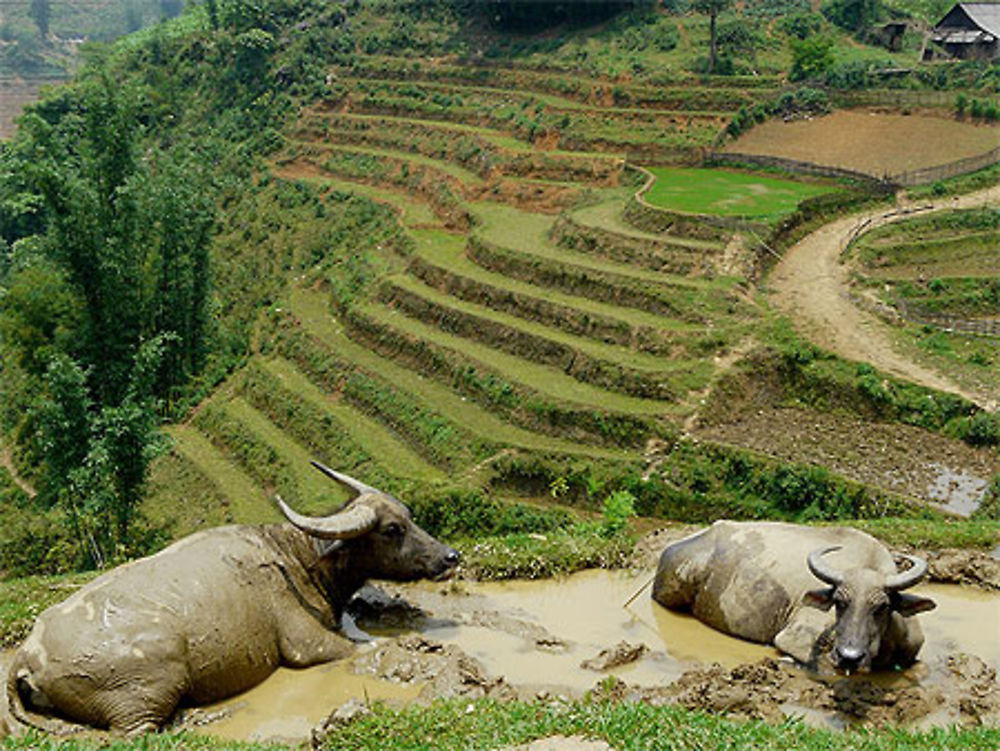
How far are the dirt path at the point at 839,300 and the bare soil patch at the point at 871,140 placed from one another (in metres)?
3.05

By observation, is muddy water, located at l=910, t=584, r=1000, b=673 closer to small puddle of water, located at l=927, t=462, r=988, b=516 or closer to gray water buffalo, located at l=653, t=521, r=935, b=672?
gray water buffalo, located at l=653, t=521, r=935, b=672

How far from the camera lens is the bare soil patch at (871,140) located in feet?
100

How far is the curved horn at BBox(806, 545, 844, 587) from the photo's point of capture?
6.74 meters

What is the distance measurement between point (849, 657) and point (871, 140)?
29794 mm

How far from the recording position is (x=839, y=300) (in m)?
22.5

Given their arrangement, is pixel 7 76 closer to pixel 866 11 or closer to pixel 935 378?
pixel 866 11

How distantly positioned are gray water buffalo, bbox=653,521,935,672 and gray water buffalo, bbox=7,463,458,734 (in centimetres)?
214

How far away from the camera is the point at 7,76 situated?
78750 millimetres

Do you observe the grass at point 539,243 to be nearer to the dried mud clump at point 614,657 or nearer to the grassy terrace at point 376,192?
the grassy terrace at point 376,192

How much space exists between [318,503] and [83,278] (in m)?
6.74

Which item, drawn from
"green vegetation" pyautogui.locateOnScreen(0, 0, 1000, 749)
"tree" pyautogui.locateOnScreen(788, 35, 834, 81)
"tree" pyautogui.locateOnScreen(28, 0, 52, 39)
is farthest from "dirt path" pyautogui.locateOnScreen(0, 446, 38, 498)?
"tree" pyautogui.locateOnScreen(28, 0, 52, 39)

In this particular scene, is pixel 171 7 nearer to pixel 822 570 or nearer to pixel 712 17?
pixel 712 17

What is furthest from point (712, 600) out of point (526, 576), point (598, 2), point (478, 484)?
point (598, 2)

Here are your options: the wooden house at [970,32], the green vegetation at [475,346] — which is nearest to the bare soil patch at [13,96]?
the green vegetation at [475,346]
